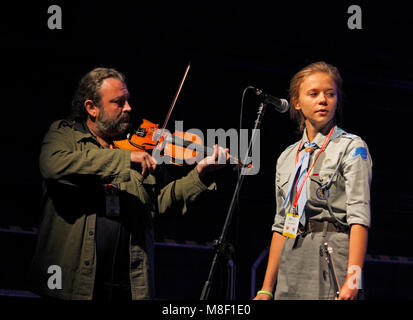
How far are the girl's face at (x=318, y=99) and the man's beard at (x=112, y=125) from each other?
0.99 m

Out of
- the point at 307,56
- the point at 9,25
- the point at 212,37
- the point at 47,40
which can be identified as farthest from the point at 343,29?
the point at 9,25

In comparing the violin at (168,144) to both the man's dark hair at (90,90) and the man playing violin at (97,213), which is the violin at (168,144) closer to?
the man playing violin at (97,213)

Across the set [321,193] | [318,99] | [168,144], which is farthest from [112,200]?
[318,99]

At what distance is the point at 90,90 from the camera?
308 cm

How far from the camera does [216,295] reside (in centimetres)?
426

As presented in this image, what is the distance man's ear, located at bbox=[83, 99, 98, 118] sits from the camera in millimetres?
3045

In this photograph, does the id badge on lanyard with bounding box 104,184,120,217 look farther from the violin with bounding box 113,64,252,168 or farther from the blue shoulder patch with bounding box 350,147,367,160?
the blue shoulder patch with bounding box 350,147,367,160

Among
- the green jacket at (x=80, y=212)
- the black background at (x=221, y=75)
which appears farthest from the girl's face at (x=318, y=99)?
the black background at (x=221, y=75)

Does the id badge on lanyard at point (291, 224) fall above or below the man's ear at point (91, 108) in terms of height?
below

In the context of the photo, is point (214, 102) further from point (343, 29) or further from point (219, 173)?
point (343, 29)

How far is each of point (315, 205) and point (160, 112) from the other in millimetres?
2179

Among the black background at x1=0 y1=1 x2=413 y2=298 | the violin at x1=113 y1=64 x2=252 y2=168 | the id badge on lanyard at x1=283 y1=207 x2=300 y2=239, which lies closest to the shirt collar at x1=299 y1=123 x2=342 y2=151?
the id badge on lanyard at x1=283 y1=207 x2=300 y2=239

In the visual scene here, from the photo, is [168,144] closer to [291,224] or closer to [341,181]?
[291,224]

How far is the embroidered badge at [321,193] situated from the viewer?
2379 mm
